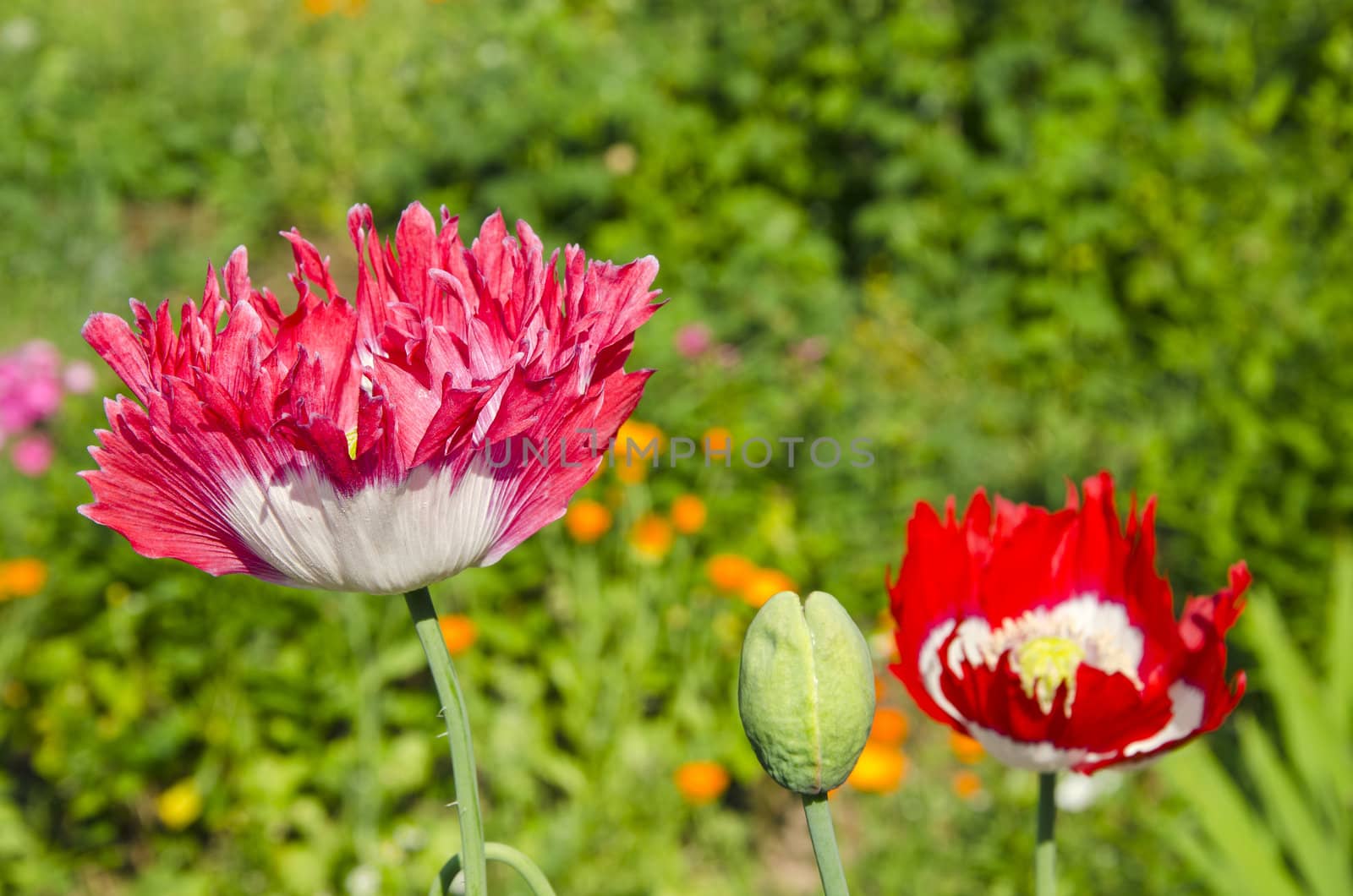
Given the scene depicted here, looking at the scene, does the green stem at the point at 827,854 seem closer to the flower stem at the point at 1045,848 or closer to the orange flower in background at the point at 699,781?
the flower stem at the point at 1045,848

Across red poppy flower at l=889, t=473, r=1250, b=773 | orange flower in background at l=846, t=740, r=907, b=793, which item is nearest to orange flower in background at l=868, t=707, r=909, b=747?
orange flower in background at l=846, t=740, r=907, b=793

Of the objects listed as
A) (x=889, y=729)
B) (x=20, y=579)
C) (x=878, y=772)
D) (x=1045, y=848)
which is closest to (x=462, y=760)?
(x=1045, y=848)

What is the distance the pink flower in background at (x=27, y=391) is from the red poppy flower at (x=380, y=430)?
2132 mm

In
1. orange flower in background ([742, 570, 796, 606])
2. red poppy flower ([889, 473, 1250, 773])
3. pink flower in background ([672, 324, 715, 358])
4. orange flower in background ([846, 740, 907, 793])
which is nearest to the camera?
red poppy flower ([889, 473, 1250, 773])

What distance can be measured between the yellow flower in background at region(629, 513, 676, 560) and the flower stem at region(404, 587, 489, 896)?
1.80 metres

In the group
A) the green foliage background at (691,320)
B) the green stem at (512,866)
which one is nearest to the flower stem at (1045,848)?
the green stem at (512,866)

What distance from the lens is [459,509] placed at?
480mm

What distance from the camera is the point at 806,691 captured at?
454mm

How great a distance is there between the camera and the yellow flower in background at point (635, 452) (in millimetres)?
2225

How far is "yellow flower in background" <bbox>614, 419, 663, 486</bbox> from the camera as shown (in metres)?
2.22

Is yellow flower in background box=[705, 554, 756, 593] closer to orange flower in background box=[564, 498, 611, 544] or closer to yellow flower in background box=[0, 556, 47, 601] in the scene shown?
orange flower in background box=[564, 498, 611, 544]

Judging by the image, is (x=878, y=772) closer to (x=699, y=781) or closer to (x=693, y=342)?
(x=699, y=781)

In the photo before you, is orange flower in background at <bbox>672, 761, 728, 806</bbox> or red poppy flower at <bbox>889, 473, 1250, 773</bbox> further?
orange flower in background at <bbox>672, 761, 728, 806</bbox>

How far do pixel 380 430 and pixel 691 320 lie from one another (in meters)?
2.70
